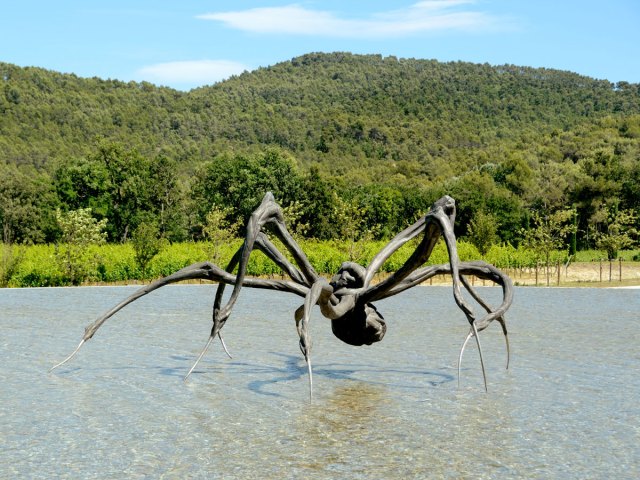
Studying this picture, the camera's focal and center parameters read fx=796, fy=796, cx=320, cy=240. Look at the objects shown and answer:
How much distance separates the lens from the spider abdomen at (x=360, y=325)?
939cm

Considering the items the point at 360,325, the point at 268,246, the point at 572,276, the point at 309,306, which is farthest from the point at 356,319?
the point at 572,276

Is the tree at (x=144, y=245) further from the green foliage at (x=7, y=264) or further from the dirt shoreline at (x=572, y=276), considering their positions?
the green foliage at (x=7, y=264)

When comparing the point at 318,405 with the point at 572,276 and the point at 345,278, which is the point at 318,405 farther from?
the point at 572,276

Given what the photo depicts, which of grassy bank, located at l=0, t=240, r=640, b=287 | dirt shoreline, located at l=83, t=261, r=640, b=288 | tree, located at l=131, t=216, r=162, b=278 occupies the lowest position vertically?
dirt shoreline, located at l=83, t=261, r=640, b=288

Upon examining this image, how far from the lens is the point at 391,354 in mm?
12719

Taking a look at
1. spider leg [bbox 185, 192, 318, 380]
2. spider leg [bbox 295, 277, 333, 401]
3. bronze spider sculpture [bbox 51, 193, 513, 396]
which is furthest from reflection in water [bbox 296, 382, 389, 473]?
spider leg [bbox 185, 192, 318, 380]

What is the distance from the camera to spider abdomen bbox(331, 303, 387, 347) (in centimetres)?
939

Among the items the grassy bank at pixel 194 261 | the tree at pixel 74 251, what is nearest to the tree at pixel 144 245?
the grassy bank at pixel 194 261

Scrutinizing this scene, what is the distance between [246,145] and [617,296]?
76.8 metres

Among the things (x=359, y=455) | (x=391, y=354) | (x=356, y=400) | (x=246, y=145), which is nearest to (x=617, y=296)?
(x=391, y=354)

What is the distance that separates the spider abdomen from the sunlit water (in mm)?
704

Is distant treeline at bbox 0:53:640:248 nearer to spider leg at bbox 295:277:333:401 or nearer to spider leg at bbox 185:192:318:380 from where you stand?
spider leg at bbox 185:192:318:380

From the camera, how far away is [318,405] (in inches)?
355

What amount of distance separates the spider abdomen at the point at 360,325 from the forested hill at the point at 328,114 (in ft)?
233
